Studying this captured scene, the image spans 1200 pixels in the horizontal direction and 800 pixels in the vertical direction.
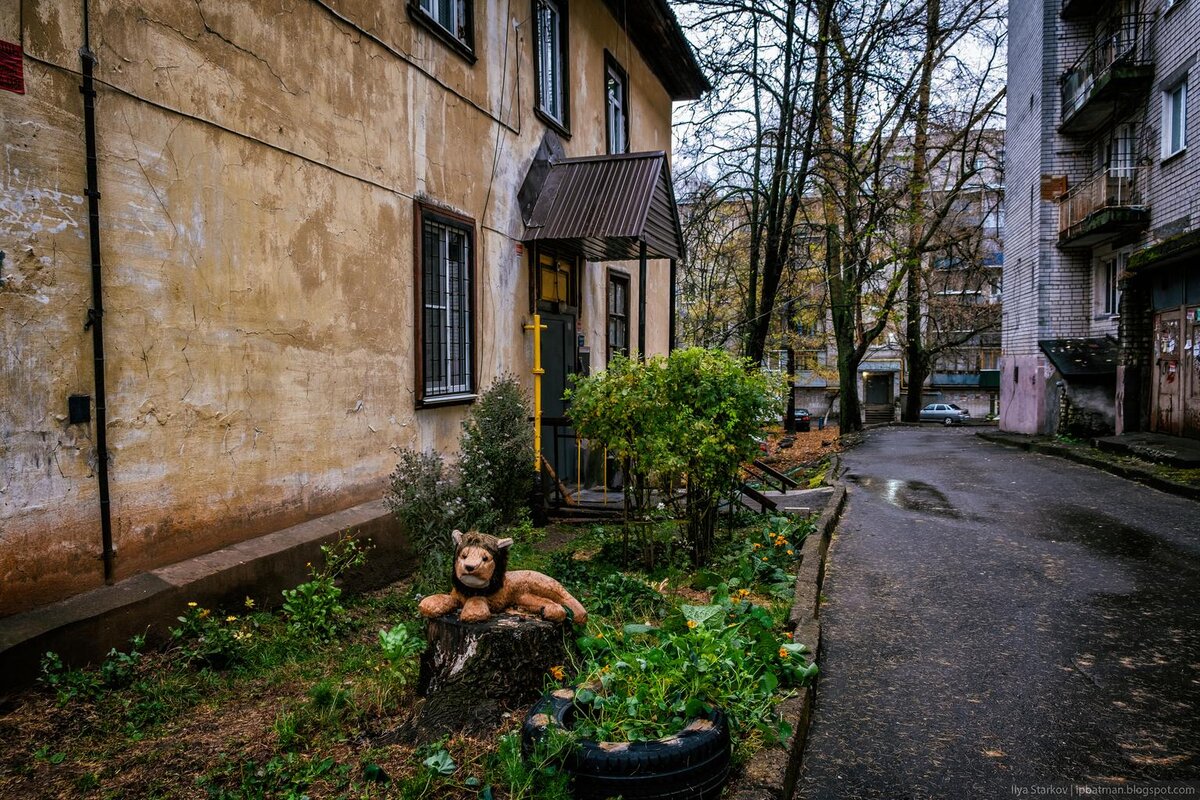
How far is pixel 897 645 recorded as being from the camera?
15.8 feet

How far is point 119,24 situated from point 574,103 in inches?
314

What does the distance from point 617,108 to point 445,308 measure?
7686 mm

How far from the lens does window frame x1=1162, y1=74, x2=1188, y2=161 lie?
14.7 metres

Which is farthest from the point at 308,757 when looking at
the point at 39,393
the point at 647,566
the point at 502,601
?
the point at 647,566

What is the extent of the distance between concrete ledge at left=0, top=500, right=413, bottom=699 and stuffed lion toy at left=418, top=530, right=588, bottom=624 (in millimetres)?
1694

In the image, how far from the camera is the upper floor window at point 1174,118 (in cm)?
1501

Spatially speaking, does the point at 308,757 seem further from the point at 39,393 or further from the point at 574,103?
the point at 574,103

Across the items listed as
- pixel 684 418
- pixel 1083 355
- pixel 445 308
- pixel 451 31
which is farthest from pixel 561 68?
pixel 1083 355

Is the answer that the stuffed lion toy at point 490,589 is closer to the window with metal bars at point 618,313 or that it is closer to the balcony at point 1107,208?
the window with metal bars at point 618,313

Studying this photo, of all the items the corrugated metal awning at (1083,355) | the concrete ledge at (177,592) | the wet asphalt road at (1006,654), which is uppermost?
the corrugated metal awning at (1083,355)

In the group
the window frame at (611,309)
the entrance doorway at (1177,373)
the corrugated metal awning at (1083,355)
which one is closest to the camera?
the window frame at (611,309)

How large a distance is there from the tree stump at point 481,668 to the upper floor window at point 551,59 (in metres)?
8.11

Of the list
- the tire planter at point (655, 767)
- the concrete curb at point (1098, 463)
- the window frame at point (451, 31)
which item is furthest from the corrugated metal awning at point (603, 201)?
the concrete curb at point (1098, 463)

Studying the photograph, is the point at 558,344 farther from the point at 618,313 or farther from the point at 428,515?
the point at 428,515
